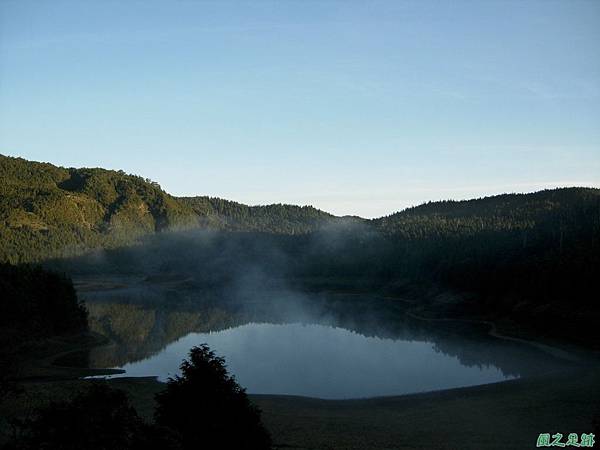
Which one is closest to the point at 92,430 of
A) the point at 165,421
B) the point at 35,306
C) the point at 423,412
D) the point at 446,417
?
the point at 165,421

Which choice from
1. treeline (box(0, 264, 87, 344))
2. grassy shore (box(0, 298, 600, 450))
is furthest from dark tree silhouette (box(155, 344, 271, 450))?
treeline (box(0, 264, 87, 344))

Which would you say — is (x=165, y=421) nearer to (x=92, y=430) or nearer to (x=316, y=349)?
(x=92, y=430)

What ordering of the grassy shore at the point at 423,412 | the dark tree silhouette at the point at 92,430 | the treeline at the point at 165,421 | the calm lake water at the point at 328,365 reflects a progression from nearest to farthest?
the dark tree silhouette at the point at 92,430 < the treeline at the point at 165,421 < the grassy shore at the point at 423,412 < the calm lake water at the point at 328,365

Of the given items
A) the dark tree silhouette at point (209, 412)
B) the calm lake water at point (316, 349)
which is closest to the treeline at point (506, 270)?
the calm lake water at point (316, 349)

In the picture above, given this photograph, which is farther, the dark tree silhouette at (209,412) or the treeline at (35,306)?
the treeline at (35,306)

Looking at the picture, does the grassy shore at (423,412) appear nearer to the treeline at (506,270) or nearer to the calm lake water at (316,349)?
the calm lake water at (316,349)

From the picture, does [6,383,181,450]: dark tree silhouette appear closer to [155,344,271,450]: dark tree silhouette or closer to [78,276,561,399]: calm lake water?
[155,344,271,450]: dark tree silhouette

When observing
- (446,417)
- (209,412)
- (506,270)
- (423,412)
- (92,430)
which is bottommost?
(423,412)

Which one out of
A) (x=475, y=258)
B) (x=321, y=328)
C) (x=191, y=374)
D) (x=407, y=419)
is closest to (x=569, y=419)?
(x=407, y=419)

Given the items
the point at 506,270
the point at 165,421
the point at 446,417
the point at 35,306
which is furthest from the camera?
the point at 506,270

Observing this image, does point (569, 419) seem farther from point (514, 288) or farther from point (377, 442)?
point (514, 288)

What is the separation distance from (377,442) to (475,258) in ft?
349

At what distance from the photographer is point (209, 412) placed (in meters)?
24.4

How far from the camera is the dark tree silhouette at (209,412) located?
23328mm
